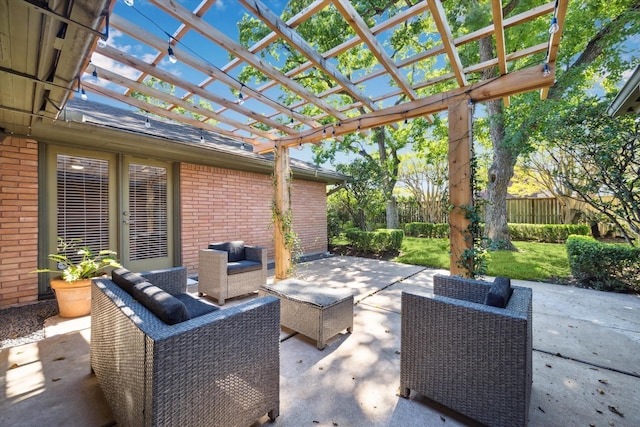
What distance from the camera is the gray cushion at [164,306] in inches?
59.4

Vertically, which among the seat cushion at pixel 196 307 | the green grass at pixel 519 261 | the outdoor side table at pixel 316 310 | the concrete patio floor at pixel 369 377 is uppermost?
the seat cushion at pixel 196 307

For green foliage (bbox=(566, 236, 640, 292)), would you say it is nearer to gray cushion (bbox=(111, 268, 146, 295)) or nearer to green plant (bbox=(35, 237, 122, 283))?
gray cushion (bbox=(111, 268, 146, 295))

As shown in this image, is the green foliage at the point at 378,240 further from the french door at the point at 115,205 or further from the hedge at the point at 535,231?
the french door at the point at 115,205

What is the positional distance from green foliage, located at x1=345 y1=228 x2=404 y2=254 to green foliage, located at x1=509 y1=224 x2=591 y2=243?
6.07 m

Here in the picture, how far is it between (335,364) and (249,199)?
5230mm

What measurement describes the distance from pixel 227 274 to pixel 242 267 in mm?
261

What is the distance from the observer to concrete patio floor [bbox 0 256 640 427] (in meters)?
1.80

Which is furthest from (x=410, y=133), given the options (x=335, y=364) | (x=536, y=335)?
(x=335, y=364)

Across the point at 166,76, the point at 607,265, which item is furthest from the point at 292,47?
the point at 607,265

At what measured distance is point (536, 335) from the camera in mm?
2998

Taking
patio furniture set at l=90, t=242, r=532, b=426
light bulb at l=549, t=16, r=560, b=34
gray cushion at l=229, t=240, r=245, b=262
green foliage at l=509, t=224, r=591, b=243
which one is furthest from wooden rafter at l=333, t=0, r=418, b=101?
green foliage at l=509, t=224, r=591, b=243

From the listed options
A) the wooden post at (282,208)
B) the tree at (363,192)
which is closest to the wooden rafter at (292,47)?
the wooden post at (282,208)

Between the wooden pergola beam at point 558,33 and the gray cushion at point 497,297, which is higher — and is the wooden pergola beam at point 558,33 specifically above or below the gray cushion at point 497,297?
above

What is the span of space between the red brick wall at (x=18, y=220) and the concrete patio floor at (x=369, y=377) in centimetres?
126
